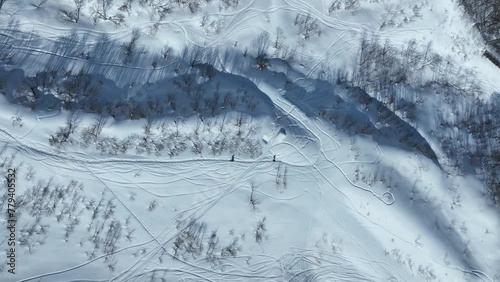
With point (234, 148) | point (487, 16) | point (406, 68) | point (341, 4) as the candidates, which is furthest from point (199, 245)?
point (487, 16)

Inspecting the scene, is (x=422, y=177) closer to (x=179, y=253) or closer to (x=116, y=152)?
(x=179, y=253)

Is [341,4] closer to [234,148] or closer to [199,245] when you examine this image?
[234,148]

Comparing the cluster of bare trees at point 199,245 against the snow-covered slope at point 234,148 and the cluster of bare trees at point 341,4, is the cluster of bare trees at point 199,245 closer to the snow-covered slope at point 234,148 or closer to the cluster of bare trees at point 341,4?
the snow-covered slope at point 234,148

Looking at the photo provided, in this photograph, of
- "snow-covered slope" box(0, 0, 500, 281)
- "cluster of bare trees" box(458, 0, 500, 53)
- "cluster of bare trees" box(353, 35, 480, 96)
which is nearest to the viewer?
"snow-covered slope" box(0, 0, 500, 281)

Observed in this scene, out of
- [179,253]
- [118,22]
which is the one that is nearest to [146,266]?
[179,253]

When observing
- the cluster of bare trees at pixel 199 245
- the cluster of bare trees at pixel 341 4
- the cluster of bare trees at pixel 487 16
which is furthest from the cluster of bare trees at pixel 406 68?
the cluster of bare trees at pixel 199 245

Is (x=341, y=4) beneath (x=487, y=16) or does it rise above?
above

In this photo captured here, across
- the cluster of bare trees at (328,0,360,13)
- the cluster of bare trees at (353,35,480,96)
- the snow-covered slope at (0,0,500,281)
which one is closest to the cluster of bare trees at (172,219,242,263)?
the snow-covered slope at (0,0,500,281)

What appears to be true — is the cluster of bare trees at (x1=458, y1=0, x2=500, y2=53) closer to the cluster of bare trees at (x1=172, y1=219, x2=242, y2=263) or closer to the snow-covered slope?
the snow-covered slope

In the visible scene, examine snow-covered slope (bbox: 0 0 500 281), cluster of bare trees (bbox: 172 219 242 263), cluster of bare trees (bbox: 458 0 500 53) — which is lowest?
cluster of bare trees (bbox: 172 219 242 263)
